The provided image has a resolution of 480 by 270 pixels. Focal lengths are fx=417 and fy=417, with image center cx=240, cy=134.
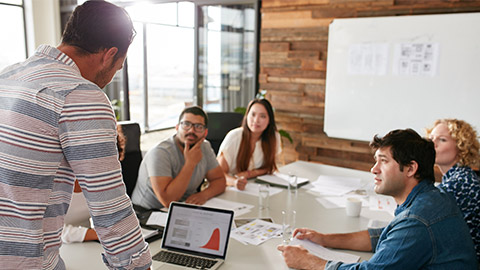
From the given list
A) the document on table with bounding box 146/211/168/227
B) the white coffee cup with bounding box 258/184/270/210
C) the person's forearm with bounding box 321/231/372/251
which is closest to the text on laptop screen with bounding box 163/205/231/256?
the document on table with bounding box 146/211/168/227

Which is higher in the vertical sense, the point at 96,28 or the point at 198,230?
the point at 96,28

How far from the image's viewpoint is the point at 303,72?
14.6ft

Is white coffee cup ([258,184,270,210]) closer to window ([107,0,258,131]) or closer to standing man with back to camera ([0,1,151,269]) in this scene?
standing man with back to camera ([0,1,151,269])

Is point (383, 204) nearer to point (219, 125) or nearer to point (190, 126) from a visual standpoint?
point (190, 126)

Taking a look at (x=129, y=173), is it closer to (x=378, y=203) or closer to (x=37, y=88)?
(x=378, y=203)

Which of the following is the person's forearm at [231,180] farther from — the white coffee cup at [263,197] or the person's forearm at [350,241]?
the person's forearm at [350,241]

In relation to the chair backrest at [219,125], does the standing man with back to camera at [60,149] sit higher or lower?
higher

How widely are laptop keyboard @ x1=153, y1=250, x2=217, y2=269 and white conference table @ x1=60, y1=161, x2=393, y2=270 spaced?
2.0 inches

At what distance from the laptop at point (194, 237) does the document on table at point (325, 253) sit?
13.5 inches

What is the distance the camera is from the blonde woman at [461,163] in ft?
6.67

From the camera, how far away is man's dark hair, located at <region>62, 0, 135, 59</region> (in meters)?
1.07

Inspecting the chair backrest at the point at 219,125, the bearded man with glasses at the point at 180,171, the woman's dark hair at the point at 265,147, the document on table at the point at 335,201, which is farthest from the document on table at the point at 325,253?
the chair backrest at the point at 219,125

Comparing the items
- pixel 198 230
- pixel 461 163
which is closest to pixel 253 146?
pixel 461 163

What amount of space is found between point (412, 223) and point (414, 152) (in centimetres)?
30
